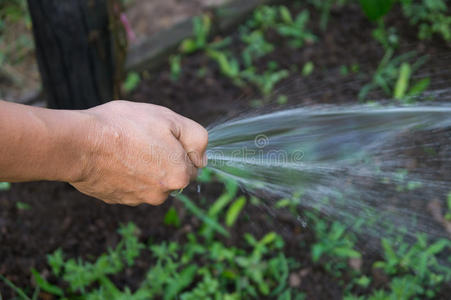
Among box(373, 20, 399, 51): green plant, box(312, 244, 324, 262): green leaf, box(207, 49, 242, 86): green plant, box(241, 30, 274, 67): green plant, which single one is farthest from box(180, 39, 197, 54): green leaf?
box(312, 244, 324, 262): green leaf

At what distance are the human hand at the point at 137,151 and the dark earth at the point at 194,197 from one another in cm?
97

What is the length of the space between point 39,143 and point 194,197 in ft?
4.49

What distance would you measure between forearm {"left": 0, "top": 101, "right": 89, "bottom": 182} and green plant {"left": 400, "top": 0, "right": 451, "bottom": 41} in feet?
9.24

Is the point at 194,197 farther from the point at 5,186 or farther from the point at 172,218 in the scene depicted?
the point at 5,186

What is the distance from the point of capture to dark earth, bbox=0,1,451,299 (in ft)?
7.43

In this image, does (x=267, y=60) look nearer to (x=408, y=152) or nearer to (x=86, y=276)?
(x=408, y=152)

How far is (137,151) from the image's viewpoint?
→ 52.9 inches

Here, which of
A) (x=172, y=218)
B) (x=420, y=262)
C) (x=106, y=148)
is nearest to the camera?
(x=106, y=148)

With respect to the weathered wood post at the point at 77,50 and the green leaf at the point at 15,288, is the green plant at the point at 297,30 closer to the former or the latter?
the weathered wood post at the point at 77,50

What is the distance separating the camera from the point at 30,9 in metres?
2.07

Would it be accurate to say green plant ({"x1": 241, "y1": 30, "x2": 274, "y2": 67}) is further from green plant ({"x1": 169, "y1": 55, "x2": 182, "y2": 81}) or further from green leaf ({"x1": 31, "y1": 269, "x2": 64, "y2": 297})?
green leaf ({"x1": 31, "y1": 269, "x2": 64, "y2": 297})

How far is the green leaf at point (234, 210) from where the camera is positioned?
2400 mm

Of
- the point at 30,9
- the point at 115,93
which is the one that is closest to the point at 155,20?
the point at 115,93

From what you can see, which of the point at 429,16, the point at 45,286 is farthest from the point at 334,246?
the point at 429,16
